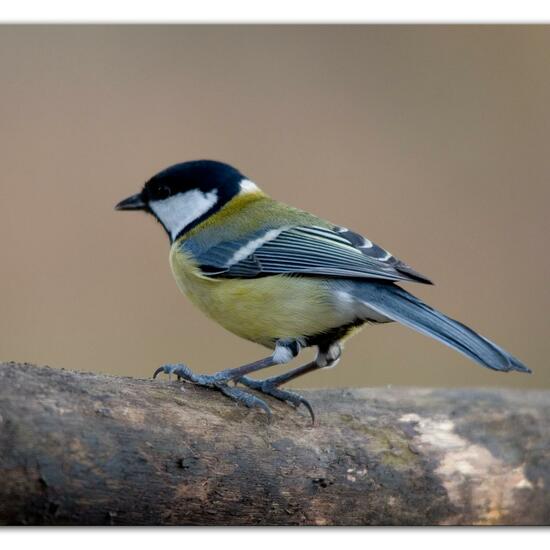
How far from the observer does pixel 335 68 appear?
2.41 meters

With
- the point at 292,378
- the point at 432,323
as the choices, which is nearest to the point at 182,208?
the point at 292,378

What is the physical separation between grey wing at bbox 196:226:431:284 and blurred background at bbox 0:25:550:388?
61cm

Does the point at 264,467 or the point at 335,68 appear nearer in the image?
the point at 264,467

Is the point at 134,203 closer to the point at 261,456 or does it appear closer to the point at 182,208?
the point at 182,208

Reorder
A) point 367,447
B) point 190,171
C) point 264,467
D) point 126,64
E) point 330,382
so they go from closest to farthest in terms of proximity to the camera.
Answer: point 264,467
point 367,447
point 190,171
point 126,64
point 330,382

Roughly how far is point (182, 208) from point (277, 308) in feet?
1.52

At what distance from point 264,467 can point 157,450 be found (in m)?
0.23

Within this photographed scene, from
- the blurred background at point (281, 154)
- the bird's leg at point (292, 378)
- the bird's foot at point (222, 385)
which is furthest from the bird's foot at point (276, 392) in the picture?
the blurred background at point (281, 154)

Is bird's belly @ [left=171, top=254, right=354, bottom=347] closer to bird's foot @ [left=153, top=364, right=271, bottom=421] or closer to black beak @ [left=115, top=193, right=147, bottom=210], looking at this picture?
bird's foot @ [left=153, top=364, right=271, bottom=421]

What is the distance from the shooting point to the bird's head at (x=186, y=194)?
2.02 metres

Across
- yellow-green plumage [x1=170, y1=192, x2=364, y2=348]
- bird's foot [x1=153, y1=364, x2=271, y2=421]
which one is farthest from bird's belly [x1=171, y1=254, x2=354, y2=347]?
bird's foot [x1=153, y1=364, x2=271, y2=421]

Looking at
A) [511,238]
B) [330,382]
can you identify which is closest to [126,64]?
[511,238]

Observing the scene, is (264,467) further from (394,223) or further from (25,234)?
(25,234)

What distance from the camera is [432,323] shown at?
5.22 feet
